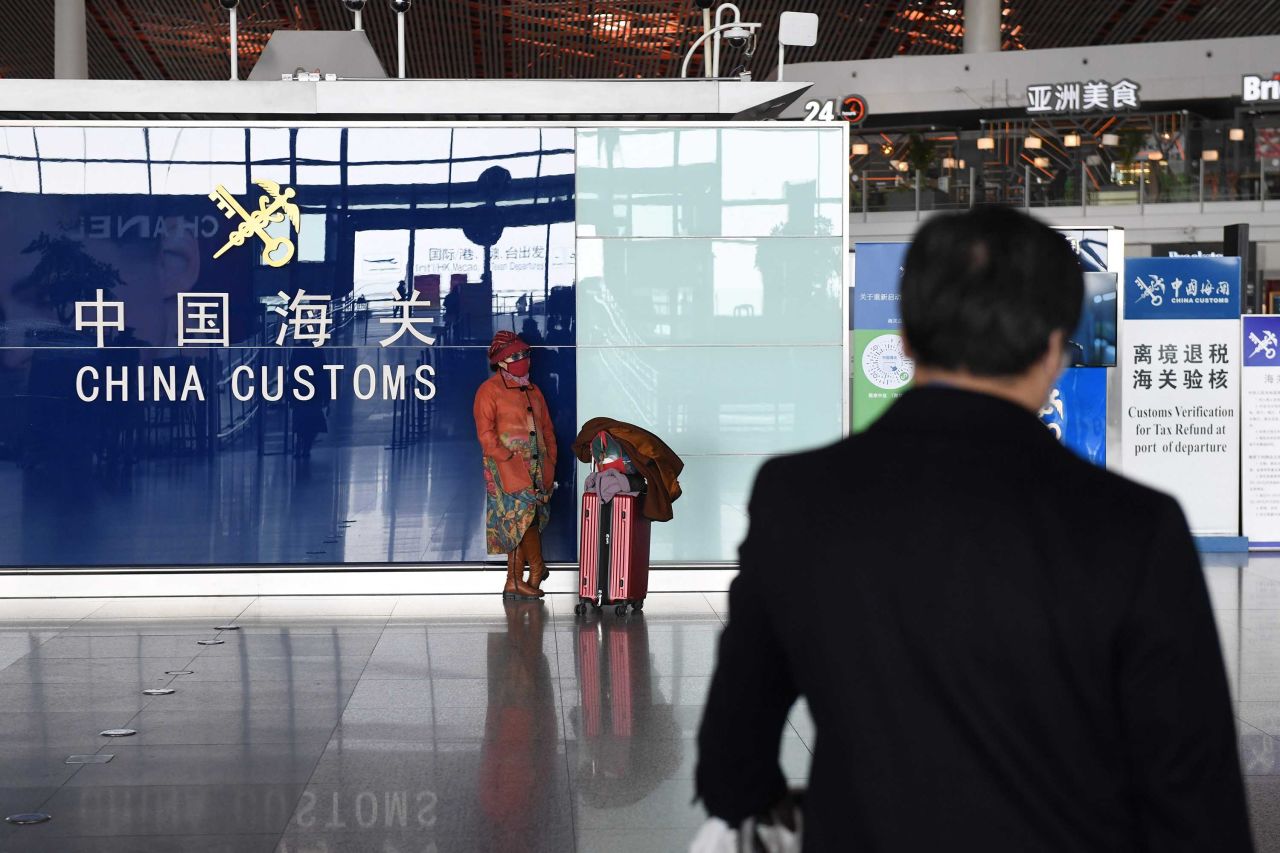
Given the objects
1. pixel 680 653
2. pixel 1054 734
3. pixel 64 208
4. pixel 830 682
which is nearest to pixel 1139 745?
pixel 1054 734

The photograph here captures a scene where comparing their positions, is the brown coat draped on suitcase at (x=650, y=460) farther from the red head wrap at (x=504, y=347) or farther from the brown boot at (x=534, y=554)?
the brown boot at (x=534, y=554)

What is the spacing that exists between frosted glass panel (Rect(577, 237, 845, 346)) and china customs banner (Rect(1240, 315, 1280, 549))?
14.0ft

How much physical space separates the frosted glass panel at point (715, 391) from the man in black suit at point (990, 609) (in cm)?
834

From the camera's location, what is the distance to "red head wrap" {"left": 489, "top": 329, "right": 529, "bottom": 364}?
935 centimetres

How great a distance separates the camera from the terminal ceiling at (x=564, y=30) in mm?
24328

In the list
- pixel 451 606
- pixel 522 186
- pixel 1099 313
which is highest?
pixel 522 186

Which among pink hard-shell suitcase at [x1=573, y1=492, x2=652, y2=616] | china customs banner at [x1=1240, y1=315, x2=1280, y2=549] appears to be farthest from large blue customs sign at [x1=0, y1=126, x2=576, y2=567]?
china customs banner at [x1=1240, y1=315, x2=1280, y2=549]

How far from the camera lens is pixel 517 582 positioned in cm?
966

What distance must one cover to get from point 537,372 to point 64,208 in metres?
3.25

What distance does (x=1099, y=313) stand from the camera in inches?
450

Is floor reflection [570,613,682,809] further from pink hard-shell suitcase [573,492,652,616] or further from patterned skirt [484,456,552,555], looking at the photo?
patterned skirt [484,456,552,555]

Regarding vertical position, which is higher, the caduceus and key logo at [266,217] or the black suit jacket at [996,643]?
the caduceus and key logo at [266,217]

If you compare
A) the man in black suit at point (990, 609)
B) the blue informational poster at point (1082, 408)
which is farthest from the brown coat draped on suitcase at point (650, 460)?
the man in black suit at point (990, 609)

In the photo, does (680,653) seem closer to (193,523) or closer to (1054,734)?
(193,523)
